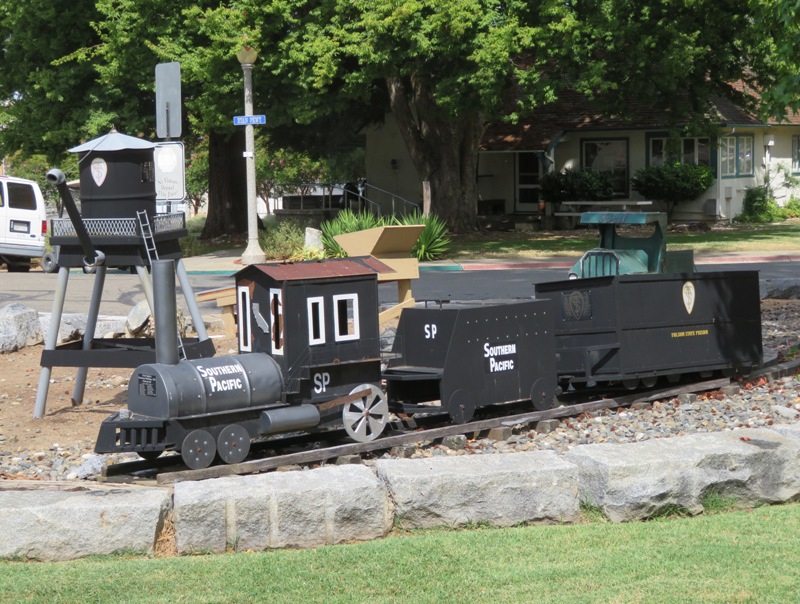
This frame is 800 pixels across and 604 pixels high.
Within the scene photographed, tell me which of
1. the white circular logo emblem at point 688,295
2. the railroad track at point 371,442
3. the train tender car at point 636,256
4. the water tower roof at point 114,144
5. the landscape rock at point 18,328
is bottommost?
the railroad track at point 371,442

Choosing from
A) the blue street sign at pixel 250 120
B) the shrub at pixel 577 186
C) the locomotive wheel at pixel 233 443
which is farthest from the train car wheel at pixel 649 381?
the shrub at pixel 577 186

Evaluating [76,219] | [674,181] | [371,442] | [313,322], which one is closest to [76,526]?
[313,322]

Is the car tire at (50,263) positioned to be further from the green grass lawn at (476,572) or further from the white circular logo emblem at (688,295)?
the white circular logo emblem at (688,295)

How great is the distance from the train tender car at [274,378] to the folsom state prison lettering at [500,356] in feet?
3.50

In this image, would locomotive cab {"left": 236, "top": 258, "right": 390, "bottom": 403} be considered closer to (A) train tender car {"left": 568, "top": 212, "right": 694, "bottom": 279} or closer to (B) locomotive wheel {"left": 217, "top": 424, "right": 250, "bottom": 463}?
(B) locomotive wheel {"left": 217, "top": 424, "right": 250, "bottom": 463}

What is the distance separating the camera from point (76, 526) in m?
5.74

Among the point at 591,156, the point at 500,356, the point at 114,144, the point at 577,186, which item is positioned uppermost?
the point at 591,156

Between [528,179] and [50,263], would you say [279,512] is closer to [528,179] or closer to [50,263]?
[50,263]

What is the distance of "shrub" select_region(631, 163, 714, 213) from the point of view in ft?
115

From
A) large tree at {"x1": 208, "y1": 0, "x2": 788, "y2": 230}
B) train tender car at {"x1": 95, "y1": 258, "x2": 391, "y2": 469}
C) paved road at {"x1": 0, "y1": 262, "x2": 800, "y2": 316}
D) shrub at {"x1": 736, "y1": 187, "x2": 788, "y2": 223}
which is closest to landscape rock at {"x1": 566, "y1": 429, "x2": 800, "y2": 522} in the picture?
train tender car at {"x1": 95, "y1": 258, "x2": 391, "y2": 469}

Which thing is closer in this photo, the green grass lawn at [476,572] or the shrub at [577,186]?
the green grass lawn at [476,572]

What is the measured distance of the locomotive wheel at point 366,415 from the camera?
853 cm

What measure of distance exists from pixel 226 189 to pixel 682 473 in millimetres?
29819

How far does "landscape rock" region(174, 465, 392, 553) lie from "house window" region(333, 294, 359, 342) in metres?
Result: 2.25
